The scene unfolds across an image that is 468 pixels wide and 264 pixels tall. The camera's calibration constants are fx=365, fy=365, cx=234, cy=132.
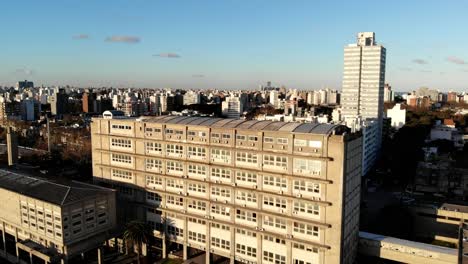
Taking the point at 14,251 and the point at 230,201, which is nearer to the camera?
the point at 230,201

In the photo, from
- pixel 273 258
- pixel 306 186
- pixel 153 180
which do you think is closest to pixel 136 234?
pixel 153 180

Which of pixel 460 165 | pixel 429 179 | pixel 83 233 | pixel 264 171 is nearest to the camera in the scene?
pixel 264 171

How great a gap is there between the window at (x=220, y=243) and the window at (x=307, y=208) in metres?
8.35

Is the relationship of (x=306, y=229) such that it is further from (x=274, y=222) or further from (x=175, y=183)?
(x=175, y=183)

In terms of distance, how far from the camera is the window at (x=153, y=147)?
39.4m

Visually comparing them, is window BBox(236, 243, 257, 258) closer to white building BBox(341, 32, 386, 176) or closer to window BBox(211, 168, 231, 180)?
window BBox(211, 168, 231, 180)

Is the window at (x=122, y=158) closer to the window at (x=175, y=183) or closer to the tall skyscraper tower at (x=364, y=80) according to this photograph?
the window at (x=175, y=183)

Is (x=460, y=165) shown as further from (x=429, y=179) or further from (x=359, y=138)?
(x=359, y=138)

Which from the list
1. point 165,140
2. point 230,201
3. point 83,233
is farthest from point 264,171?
point 83,233

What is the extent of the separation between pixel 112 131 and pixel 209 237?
1692cm

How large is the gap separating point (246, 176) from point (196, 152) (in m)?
6.03

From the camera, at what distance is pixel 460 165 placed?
82.1 metres

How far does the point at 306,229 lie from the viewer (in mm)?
31797

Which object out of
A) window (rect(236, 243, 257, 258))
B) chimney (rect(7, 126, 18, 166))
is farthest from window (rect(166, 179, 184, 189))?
chimney (rect(7, 126, 18, 166))
